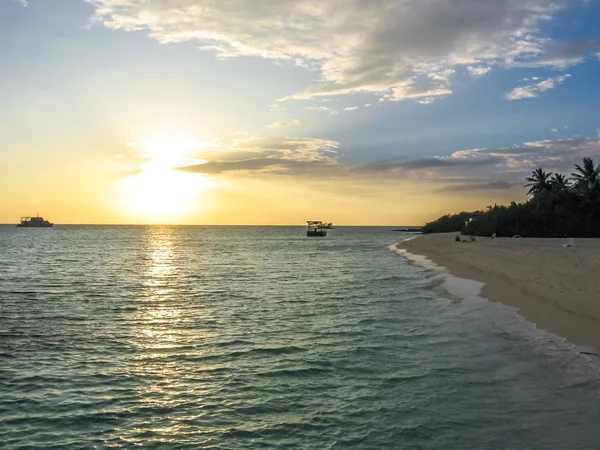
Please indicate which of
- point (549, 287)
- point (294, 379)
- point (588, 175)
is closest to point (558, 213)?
point (588, 175)

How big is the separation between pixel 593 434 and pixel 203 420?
6.45 m

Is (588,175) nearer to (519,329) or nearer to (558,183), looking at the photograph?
(558,183)

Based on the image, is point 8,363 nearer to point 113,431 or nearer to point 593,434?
point 113,431

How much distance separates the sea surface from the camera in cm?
805

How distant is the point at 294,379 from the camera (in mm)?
11242

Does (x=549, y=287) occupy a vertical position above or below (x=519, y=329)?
above

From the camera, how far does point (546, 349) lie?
1290cm

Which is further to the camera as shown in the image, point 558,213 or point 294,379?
point 558,213

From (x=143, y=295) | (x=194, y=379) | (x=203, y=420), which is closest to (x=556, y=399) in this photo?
(x=203, y=420)

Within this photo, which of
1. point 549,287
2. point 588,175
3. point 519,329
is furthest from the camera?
point 588,175

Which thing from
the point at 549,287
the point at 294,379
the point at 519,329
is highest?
the point at 549,287

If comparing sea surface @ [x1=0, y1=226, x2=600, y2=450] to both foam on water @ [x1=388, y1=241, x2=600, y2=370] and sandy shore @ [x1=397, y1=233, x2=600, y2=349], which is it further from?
sandy shore @ [x1=397, y1=233, x2=600, y2=349]

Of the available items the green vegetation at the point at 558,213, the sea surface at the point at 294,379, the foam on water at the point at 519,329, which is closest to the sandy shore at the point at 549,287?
the foam on water at the point at 519,329

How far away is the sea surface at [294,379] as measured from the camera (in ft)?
26.4
